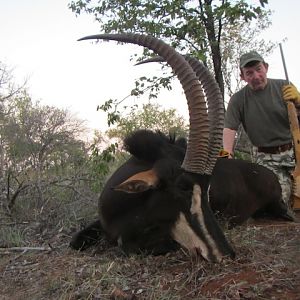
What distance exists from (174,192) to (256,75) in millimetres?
2535

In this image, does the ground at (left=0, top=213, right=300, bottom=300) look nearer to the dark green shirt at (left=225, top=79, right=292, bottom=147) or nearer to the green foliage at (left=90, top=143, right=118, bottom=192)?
the dark green shirt at (left=225, top=79, right=292, bottom=147)

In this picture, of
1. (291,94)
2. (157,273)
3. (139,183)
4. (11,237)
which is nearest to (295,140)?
(291,94)

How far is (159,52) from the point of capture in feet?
11.6

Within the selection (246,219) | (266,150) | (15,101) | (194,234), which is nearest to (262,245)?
(194,234)

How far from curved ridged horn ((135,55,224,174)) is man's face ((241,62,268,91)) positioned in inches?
63.0

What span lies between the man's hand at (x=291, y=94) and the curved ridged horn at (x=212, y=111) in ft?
5.21

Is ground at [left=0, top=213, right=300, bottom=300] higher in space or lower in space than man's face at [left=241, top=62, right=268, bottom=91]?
lower

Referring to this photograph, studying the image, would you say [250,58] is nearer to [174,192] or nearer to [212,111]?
[212,111]

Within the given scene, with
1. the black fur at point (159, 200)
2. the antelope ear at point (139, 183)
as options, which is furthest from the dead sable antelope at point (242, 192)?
the antelope ear at point (139, 183)

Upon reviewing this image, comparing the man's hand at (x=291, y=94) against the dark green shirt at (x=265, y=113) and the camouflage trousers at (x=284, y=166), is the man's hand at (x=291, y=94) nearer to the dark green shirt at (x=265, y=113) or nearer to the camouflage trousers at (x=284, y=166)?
the dark green shirt at (x=265, y=113)

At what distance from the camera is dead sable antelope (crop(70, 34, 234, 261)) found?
3.23 metres

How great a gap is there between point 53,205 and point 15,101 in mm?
9465

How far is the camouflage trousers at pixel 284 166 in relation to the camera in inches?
221

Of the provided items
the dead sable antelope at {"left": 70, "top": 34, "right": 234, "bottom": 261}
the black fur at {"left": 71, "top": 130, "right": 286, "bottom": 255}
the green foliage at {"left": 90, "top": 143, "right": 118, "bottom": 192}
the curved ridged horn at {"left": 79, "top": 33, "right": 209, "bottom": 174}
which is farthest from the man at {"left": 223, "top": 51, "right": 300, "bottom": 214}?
the curved ridged horn at {"left": 79, "top": 33, "right": 209, "bottom": 174}
